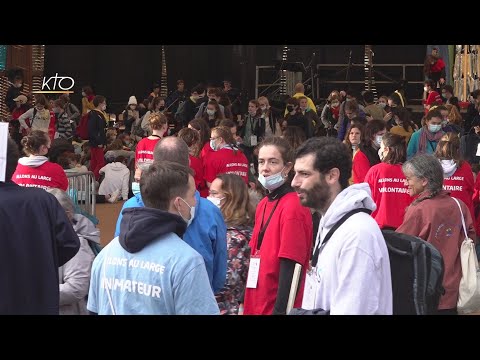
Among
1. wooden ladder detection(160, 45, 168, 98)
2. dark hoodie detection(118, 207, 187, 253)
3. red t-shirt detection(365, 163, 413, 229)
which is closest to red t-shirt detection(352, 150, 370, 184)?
red t-shirt detection(365, 163, 413, 229)

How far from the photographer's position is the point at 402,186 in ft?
30.8

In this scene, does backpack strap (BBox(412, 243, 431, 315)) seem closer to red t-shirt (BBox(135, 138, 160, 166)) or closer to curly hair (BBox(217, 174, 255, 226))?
curly hair (BBox(217, 174, 255, 226))

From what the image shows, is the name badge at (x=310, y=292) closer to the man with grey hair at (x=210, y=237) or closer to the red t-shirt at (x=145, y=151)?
the man with grey hair at (x=210, y=237)

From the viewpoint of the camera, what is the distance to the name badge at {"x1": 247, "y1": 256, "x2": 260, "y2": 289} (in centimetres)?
604

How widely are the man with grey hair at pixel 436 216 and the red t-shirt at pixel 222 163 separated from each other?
386cm

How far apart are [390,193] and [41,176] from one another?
10.9 ft

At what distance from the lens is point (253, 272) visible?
6055 millimetres

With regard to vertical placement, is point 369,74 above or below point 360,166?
above

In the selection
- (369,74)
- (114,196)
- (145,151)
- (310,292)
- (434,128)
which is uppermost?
(369,74)

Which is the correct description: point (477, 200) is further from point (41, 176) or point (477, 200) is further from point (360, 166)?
point (41, 176)

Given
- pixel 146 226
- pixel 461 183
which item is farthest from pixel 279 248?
pixel 461 183

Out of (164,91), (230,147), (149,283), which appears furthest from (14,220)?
(164,91)

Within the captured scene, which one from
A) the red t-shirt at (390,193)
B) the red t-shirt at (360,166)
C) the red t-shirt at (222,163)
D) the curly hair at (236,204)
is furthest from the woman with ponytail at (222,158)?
the curly hair at (236,204)
